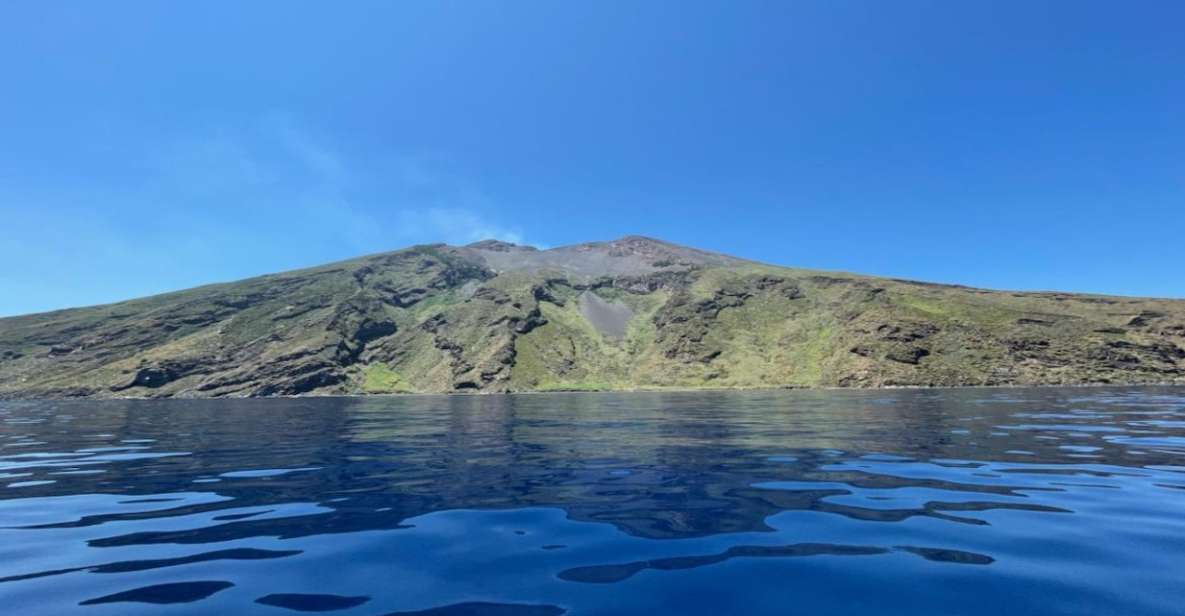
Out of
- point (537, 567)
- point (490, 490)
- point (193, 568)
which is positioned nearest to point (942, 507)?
point (537, 567)

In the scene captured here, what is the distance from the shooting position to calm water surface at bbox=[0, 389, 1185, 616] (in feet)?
24.0

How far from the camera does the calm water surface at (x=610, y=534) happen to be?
731 centimetres

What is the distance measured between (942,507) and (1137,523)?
10.5 feet

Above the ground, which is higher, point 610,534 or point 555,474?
point 610,534

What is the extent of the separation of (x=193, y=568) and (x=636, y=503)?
858 cm

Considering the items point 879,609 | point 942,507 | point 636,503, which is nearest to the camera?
point 879,609

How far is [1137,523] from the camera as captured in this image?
418 inches

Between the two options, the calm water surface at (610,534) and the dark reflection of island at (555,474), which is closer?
the calm water surface at (610,534)

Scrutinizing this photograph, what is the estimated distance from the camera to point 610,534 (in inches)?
408

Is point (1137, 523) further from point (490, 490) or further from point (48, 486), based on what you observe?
point (48, 486)

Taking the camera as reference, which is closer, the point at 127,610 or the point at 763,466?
the point at 127,610

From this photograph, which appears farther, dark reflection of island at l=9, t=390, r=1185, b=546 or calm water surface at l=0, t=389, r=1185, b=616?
dark reflection of island at l=9, t=390, r=1185, b=546

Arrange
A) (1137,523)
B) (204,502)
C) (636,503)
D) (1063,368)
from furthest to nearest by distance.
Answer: (1063,368), (204,502), (636,503), (1137,523)

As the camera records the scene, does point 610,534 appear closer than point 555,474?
Yes
